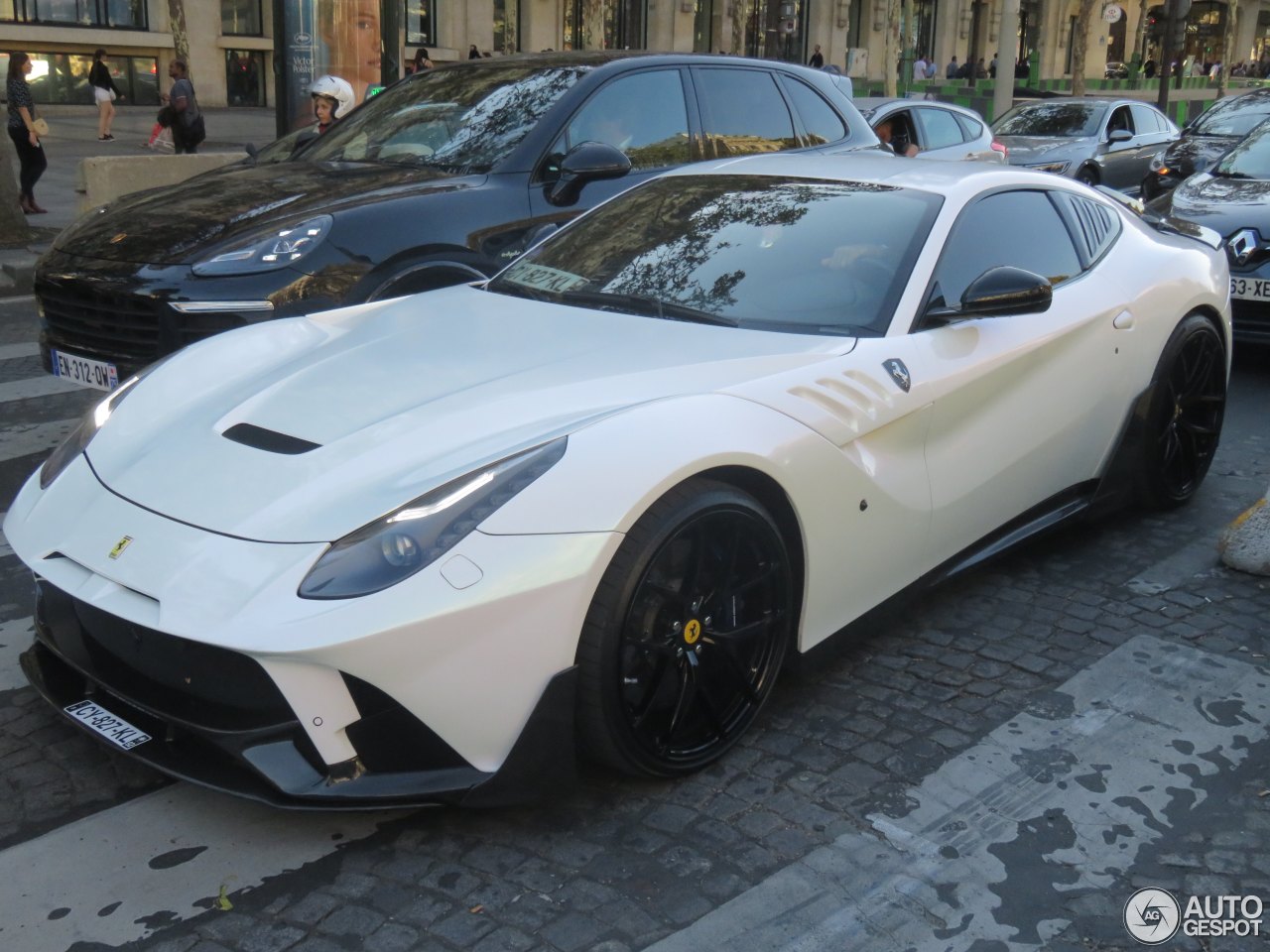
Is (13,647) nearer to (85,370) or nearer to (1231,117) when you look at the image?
(85,370)

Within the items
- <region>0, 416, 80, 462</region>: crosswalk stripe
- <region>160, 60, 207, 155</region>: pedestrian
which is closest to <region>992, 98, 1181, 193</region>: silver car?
<region>160, 60, 207, 155</region>: pedestrian

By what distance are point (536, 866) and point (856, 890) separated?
0.69 metres

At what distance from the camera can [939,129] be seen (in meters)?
13.4

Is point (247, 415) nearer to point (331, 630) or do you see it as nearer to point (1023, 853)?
point (331, 630)

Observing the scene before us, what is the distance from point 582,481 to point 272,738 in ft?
2.76

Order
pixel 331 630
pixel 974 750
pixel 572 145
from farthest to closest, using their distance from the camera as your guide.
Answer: pixel 572 145 → pixel 974 750 → pixel 331 630

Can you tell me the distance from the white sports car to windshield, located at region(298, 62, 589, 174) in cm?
187

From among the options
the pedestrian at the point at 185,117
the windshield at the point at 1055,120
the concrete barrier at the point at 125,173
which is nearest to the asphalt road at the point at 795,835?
the concrete barrier at the point at 125,173

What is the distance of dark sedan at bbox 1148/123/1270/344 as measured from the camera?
796 cm

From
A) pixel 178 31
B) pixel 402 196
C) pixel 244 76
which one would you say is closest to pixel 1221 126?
pixel 402 196

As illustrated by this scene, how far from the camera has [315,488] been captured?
2990 mm

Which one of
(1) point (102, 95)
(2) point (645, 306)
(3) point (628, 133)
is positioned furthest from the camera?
(1) point (102, 95)

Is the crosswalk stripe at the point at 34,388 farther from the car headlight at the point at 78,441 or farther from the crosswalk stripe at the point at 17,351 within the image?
the car headlight at the point at 78,441

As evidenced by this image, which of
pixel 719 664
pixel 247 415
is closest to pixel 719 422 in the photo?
pixel 719 664
